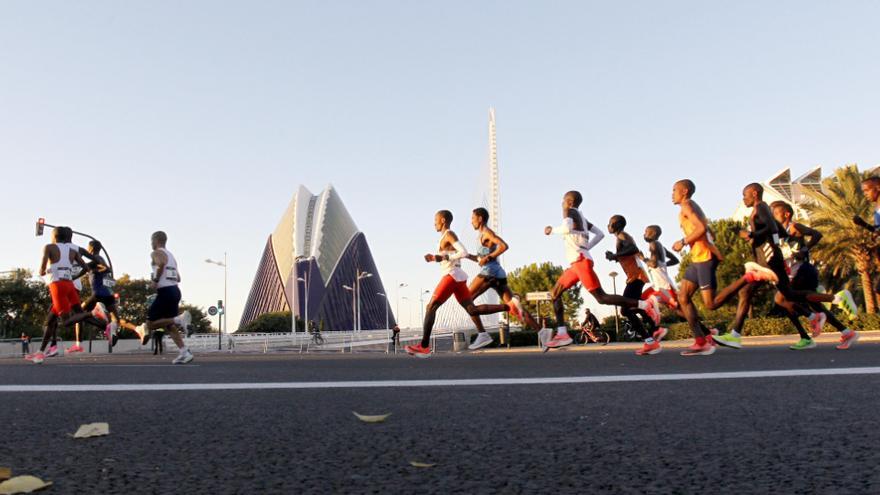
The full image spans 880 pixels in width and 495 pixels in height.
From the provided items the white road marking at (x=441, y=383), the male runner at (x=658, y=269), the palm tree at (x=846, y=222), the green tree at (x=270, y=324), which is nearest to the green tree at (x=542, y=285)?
the green tree at (x=270, y=324)

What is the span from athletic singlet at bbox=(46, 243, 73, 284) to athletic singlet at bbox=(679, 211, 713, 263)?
8853 mm

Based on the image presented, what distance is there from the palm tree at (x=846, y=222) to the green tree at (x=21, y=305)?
44687mm

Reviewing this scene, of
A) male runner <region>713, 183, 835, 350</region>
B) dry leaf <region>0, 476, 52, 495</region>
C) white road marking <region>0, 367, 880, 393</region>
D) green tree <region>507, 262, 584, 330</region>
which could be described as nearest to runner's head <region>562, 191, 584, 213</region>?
male runner <region>713, 183, 835, 350</region>

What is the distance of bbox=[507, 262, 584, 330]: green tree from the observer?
6359cm

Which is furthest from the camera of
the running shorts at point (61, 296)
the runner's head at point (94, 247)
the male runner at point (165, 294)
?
the runner's head at point (94, 247)

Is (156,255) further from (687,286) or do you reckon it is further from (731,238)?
(731,238)

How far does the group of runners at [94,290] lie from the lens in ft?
29.2

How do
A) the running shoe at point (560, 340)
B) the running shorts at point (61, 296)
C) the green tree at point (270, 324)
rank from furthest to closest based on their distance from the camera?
the green tree at point (270, 324) < the running shorts at point (61, 296) < the running shoe at point (560, 340)

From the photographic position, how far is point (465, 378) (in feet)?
16.1

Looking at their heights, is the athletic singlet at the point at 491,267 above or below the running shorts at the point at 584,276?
above

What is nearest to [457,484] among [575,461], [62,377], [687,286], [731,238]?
[575,461]

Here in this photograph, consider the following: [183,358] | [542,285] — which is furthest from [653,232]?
[542,285]

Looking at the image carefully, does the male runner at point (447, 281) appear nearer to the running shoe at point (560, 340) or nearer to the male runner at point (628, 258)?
the running shoe at point (560, 340)

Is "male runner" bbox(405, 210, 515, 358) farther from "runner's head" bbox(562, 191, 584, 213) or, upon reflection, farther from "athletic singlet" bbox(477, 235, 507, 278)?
"runner's head" bbox(562, 191, 584, 213)
